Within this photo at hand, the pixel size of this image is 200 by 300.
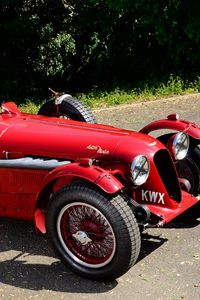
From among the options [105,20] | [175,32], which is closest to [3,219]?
[175,32]

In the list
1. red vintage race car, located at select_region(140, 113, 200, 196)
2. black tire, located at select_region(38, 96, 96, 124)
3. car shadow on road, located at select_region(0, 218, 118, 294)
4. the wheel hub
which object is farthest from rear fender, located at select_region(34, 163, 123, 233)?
black tire, located at select_region(38, 96, 96, 124)

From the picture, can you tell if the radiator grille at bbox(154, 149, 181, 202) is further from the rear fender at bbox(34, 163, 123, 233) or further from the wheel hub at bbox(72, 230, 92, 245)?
the wheel hub at bbox(72, 230, 92, 245)

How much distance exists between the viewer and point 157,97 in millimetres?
11359

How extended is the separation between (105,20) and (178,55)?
216cm

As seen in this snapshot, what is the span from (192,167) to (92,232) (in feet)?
4.72

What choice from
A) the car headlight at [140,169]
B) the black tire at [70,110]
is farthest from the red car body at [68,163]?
the black tire at [70,110]

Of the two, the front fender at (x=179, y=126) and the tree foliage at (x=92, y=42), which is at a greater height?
the tree foliage at (x=92, y=42)

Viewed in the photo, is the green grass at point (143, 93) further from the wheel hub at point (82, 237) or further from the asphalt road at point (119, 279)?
the wheel hub at point (82, 237)

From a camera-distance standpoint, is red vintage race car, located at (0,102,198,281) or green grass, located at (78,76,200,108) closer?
red vintage race car, located at (0,102,198,281)

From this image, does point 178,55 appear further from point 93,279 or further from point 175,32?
point 93,279

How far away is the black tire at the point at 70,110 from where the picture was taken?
681cm

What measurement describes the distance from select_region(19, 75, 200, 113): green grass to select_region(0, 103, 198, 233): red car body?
5386 millimetres

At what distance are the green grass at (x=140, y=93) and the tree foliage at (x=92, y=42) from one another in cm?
83

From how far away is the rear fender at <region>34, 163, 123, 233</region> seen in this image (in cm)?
489
